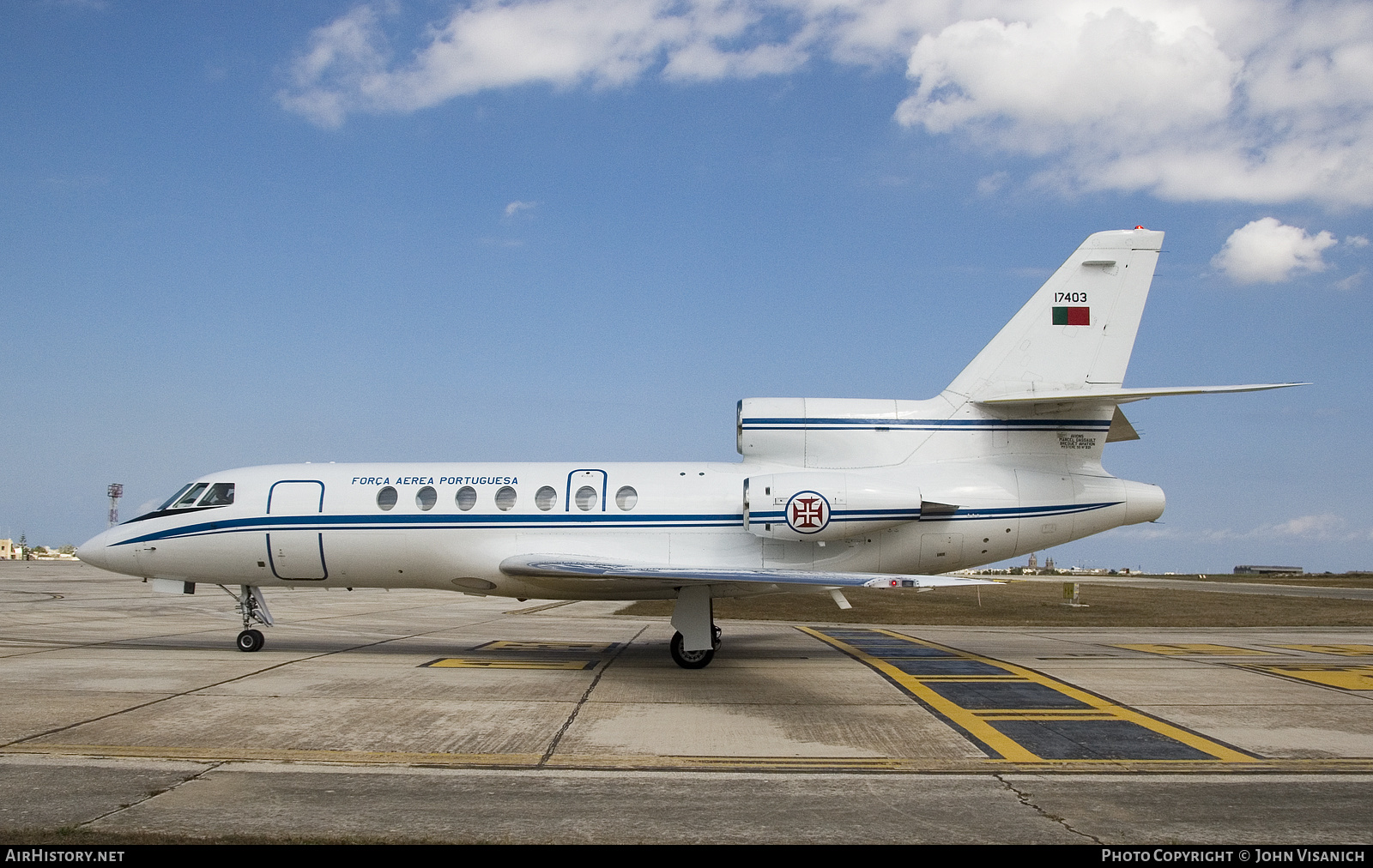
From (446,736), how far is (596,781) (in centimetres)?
220

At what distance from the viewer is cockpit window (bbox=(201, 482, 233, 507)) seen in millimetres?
15195

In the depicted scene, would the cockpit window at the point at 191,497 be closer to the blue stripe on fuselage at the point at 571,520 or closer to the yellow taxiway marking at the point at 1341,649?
the blue stripe on fuselage at the point at 571,520

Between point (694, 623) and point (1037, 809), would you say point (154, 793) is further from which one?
point (694, 623)

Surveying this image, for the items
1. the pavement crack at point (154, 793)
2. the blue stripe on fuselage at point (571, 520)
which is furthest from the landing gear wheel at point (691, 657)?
the pavement crack at point (154, 793)

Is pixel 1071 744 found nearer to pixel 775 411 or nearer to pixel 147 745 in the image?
pixel 775 411

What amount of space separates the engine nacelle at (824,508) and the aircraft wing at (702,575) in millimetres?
738

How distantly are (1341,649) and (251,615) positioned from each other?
20.4 metres

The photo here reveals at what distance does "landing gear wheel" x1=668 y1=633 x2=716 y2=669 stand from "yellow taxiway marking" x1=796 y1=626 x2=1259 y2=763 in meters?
2.58

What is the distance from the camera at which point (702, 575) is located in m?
12.3

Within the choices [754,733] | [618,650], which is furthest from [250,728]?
[618,650]

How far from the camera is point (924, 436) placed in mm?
14688

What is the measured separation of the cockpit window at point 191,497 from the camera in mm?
15289

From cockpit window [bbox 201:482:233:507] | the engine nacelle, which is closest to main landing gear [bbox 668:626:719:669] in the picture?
the engine nacelle
